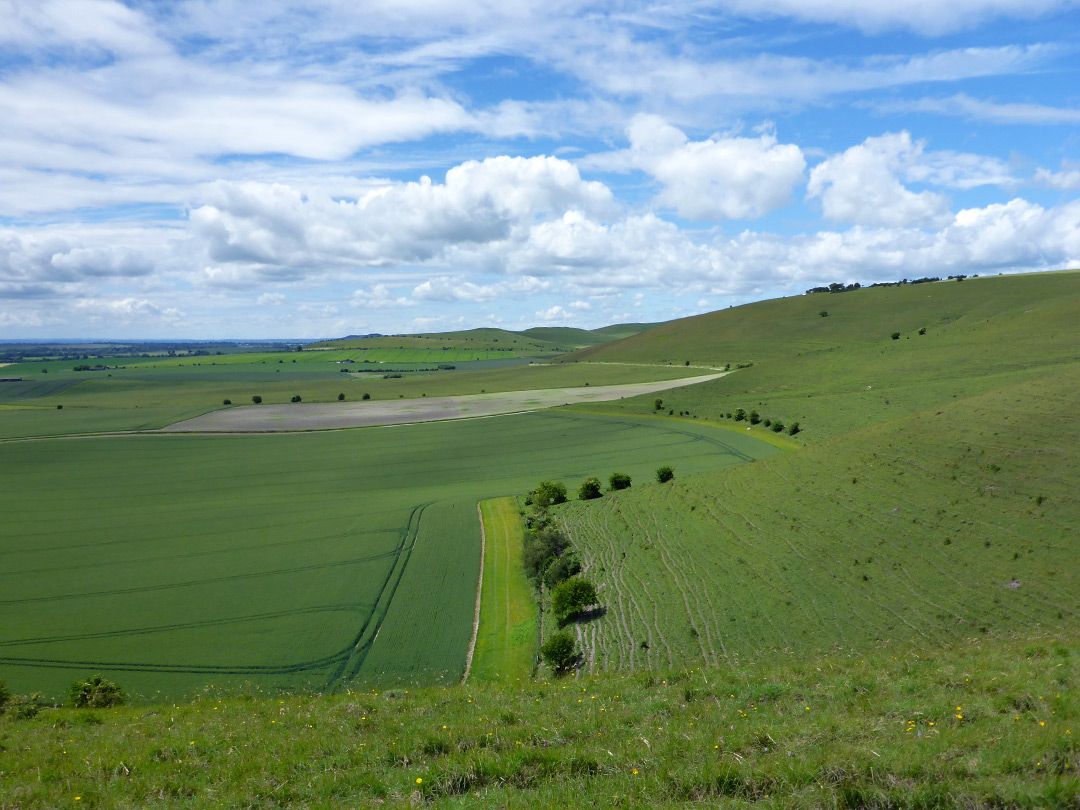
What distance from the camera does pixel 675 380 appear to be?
457 ft

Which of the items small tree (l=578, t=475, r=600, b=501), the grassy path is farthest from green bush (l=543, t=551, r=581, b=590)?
small tree (l=578, t=475, r=600, b=501)

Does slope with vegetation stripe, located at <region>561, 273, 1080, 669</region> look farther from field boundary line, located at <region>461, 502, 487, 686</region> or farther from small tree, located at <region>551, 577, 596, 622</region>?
field boundary line, located at <region>461, 502, 487, 686</region>

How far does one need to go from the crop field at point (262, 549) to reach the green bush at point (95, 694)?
1.84m


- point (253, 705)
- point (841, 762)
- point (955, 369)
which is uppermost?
point (955, 369)

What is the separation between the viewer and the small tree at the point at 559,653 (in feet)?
91.1

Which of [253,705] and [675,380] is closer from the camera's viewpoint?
[253,705]

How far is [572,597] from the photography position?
32656mm

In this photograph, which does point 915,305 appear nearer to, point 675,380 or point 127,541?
point 675,380

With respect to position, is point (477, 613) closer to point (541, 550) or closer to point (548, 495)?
point (541, 550)

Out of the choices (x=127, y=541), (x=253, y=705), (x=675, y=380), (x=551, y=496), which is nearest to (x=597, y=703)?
(x=253, y=705)

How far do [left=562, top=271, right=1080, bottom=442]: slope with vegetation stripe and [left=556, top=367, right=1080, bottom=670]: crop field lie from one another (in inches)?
1040

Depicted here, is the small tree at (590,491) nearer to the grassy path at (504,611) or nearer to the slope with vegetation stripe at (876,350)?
the grassy path at (504,611)

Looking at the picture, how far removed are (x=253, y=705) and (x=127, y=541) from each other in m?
39.0

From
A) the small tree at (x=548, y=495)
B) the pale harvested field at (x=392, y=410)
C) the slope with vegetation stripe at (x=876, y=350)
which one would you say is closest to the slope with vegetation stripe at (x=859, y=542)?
the small tree at (x=548, y=495)
